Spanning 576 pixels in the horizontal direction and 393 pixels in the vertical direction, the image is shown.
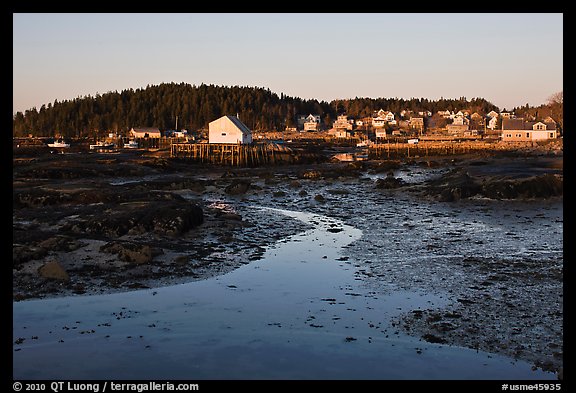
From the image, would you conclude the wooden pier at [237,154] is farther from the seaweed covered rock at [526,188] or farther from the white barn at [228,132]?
the seaweed covered rock at [526,188]

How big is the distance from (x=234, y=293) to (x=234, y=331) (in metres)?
3.31

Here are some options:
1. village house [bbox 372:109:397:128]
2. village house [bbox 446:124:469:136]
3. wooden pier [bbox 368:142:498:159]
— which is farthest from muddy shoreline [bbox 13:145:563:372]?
village house [bbox 372:109:397:128]

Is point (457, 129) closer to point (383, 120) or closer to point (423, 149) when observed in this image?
point (383, 120)

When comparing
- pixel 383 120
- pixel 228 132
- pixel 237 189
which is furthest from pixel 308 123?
pixel 237 189

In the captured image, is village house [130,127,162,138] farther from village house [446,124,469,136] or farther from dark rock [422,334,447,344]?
dark rock [422,334,447,344]

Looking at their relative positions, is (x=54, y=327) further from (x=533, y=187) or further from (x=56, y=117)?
(x=56, y=117)

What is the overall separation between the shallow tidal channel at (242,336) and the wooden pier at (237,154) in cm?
5752

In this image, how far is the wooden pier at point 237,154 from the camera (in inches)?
2945

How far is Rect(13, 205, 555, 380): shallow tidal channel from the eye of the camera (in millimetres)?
10352

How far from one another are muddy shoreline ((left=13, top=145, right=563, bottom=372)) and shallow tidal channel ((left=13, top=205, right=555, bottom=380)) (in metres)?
0.81

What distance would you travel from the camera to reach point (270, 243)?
23.7 metres

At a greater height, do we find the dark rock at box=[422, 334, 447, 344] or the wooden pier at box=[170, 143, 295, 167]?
the wooden pier at box=[170, 143, 295, 167]

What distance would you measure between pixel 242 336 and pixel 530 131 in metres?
103
